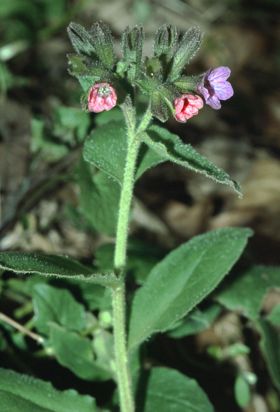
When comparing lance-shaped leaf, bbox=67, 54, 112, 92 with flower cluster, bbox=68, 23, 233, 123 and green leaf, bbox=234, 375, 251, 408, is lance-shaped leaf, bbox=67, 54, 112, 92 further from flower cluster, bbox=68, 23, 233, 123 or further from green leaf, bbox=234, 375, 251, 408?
green leaf, bbox=234, 375, 251, 408

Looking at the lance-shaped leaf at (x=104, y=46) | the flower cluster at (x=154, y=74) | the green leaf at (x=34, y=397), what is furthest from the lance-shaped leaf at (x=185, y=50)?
the green leaf at (x=34, y=397)

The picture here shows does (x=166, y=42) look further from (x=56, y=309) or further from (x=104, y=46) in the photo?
(x=56, y=309)

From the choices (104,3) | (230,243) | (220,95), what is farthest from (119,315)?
(104,3)

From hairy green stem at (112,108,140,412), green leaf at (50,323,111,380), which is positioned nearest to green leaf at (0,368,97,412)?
hairy green stem at (112,108,140,412)

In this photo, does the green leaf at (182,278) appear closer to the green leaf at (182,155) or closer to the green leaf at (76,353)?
the green leaf at (76,353)

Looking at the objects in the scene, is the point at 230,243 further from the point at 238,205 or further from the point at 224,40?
the point at 224,40
